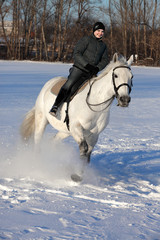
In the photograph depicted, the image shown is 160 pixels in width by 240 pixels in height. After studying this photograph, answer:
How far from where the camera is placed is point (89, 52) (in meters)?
5.13

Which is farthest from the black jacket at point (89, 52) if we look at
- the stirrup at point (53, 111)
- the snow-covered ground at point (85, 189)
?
the snow-covered ground at point (85, 189)

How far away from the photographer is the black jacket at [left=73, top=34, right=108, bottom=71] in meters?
5.11

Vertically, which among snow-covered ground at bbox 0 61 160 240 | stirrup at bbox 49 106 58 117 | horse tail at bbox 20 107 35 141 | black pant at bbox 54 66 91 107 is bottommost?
snow-covered ground at bbox 0 61 160 240

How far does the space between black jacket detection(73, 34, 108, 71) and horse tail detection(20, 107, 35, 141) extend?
1.80 meters

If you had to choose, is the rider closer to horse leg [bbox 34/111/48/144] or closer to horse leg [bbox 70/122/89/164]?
horse leg [bbox 70/122/89/164]

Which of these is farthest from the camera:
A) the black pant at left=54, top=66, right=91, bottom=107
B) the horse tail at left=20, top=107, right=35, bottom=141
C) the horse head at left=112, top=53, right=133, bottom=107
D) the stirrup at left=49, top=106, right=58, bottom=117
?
the horse tail at left=20, top=107, right=35, bottom=141

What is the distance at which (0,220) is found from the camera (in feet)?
11.3

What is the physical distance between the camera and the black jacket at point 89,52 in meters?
5.11

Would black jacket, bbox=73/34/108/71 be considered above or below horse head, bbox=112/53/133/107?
above

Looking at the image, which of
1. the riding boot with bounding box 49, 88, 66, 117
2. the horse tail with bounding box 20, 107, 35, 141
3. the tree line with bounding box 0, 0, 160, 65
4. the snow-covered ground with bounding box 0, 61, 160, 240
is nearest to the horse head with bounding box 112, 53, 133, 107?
the riding boot with bounding box 49, 88, 66, 117

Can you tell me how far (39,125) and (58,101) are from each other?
1033 mm

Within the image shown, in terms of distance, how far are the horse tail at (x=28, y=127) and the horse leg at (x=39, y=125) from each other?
0.22 metres

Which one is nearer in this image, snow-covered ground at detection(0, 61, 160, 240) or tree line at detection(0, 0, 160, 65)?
snow-covered ground at detection(0, 61, 160, 240)

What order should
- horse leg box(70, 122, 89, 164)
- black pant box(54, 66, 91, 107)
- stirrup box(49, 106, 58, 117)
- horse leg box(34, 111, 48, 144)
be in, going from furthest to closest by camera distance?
1. horse leg box(34, 111, 48, 144)
2. stirrup box(49, 106, 58, 117)
3. black pant box(54, 66, 91, 107)
4. horse leg box(70, 122, 89, 164)
